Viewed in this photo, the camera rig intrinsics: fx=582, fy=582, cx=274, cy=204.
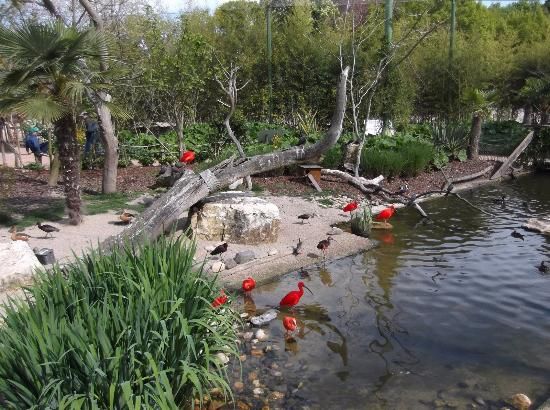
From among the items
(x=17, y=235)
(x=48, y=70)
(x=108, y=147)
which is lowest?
(x=17, y=235)

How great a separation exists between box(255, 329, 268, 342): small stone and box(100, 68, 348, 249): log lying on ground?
1703 millimetres

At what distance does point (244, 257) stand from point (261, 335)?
79.7 inches

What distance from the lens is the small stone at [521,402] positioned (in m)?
4.44

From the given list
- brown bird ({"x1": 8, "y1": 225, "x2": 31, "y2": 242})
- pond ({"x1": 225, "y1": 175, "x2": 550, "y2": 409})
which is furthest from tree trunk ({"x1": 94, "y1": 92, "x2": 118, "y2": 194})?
pond ({"x1": 225, "y1": 175, "x2": 550, "y2": 409})

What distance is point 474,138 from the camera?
678 inches

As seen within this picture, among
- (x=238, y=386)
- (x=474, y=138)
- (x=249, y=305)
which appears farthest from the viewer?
(x=474, y=138)

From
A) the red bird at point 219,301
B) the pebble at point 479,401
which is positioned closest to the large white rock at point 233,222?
the red bird at point 219,301

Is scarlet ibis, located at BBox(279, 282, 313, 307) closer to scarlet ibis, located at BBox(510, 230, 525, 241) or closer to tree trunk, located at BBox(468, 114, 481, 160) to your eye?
scarlet ibis, located at BBox(510, 230, 525, 241)

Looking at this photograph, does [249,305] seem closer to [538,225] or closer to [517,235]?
[517,235]

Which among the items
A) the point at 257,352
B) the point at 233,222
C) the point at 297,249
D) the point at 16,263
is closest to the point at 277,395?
the point at 257,352

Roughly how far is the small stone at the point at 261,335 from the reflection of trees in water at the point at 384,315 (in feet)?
3.38

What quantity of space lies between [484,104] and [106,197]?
13.6 metres

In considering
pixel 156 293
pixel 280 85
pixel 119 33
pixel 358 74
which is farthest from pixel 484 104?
pixel 156 293

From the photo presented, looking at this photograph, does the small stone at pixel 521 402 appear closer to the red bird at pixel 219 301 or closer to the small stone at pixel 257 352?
the small stone at pixel 257 352
